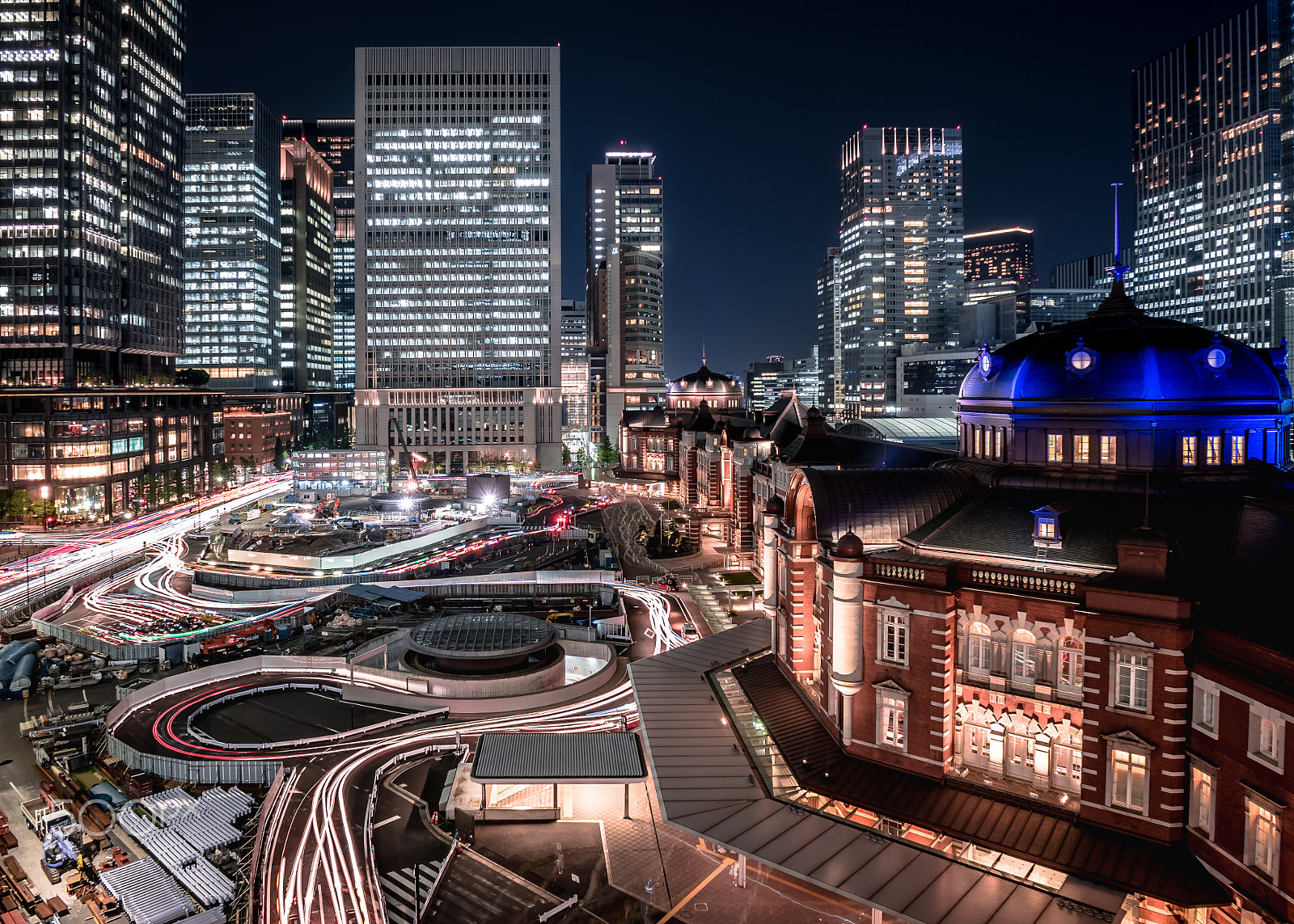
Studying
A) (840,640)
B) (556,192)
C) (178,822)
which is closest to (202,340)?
(556,192)

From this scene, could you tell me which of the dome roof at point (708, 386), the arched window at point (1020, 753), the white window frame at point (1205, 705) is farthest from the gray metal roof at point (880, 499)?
the dome roof at point (708, 386)

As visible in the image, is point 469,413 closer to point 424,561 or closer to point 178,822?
point 424,561

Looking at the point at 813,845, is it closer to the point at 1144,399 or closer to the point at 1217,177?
the point at 1144,399

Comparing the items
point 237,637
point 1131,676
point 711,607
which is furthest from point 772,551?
point 237,637

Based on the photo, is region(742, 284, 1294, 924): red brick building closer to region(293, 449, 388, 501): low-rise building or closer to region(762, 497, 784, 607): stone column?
region(762, 497, 784, 607): stone column

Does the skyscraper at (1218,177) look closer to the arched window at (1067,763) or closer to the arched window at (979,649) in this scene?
the arched window at (979,649)

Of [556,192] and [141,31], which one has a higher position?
[141,31]

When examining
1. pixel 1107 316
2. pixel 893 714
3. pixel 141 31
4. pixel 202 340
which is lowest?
pixel 893 714
